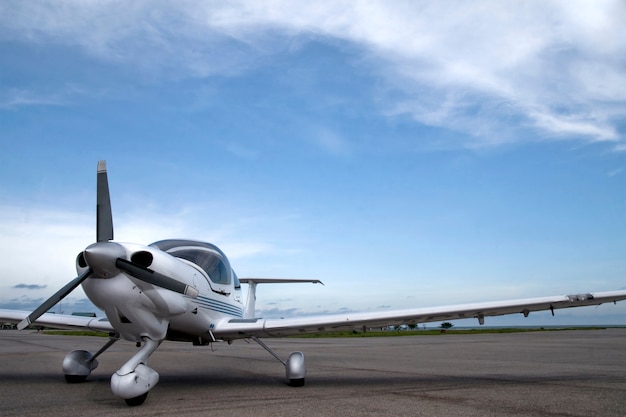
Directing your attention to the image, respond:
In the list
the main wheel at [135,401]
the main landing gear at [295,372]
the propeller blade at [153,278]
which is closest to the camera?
the main wheel at [135,401]

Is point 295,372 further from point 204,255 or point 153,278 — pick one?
point 153,278

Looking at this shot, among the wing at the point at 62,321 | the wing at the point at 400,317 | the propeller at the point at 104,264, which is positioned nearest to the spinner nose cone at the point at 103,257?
the propeller at the point at 104,264

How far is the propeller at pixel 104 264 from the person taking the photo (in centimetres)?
665

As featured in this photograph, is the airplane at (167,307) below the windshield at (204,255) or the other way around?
below

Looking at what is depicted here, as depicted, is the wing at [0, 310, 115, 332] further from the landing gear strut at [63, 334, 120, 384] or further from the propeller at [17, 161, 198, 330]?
the propeller at [17, 161, 198, 330]

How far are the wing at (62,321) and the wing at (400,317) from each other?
2.35m

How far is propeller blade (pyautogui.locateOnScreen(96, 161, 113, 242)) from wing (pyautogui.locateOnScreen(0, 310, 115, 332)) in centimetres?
290

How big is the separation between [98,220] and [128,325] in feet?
4.82

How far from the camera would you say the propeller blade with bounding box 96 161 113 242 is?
23.8 feet

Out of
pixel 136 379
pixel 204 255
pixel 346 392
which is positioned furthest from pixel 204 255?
pixel 346 392

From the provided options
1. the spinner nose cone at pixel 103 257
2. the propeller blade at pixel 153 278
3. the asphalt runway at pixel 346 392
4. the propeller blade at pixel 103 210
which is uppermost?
the propeller blade at pixel 103 210

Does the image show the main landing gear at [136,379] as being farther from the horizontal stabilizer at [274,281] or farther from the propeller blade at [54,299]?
the horizontal stabilizer at [274,281]

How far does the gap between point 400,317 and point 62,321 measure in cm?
645

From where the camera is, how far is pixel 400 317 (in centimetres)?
903
